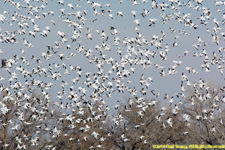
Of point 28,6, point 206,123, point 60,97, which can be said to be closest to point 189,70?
point 206,123

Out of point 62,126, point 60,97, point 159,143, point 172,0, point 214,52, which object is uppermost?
point 172,0

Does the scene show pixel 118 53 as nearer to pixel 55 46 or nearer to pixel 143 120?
pixel 55 46

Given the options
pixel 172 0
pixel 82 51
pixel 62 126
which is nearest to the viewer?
pixel 172 0

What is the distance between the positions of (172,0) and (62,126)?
2015 centimetres

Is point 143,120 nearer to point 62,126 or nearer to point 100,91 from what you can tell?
point 62,126

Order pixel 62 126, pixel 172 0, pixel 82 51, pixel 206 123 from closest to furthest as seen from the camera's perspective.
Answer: pixel 172 0 → pixel 82 51 → pixel 206 123 → pixel 62 126

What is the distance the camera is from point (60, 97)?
30.1 metres

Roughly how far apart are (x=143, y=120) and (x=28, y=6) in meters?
20.3

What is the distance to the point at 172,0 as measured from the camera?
91.3ft

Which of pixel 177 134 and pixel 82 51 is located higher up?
pixel 82 51

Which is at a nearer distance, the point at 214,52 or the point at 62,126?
the point at 214,52

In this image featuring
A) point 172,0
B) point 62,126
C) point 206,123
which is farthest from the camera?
point 62,126

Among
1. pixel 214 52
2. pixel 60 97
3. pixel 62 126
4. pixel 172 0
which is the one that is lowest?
pixel 62 126

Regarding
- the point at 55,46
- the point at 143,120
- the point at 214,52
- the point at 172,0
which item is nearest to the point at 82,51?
the point at 55,46
